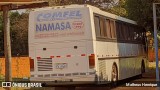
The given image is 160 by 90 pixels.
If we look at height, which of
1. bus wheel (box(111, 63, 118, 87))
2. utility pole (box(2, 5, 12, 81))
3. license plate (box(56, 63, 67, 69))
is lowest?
bus wheel (box(111, 63, 118, 87))

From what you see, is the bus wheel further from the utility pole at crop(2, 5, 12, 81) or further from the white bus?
the utility pole at crop(2, 5, 12, 81)

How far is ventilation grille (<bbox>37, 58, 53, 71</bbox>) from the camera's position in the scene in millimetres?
14174

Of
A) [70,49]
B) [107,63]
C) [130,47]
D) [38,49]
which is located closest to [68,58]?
[70,49]

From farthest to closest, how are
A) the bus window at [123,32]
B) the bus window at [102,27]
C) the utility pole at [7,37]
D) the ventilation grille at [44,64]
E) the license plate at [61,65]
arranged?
the bus window at [123,32], the bus window at [102,27], the utility pole at [7,37], the ventilation grille at [44,64], the license plate at [61,65]

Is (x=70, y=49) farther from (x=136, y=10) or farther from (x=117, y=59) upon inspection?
(x=136, y=10)

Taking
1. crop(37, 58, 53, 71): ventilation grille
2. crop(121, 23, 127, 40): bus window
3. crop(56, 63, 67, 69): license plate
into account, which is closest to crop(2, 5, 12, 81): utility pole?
crop(37, 58, 53, 71): ventilation grille

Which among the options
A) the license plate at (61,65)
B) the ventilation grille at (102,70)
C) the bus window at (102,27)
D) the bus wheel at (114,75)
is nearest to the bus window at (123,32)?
the bus wheel at (114,75)

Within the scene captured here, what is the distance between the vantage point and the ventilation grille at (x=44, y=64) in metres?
14.2

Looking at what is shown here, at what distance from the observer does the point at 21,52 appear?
178 feet

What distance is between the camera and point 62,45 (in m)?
14.1

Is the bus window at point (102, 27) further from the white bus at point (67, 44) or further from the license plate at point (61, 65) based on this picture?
the license plate at point (61, 65)

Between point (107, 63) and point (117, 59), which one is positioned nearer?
point (107, 63)

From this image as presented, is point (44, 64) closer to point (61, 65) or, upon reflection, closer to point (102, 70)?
point (61, 65)

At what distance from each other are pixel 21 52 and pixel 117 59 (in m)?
38.1
